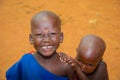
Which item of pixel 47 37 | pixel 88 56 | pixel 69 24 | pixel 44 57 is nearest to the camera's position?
pixel 47 37

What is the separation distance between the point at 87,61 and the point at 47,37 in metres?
0.47

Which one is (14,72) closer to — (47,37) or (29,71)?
(29,71)

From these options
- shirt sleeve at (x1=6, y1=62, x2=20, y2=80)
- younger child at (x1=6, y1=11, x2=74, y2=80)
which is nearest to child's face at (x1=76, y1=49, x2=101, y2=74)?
younger child at (x1=6, y1=11, x2=74, y2=80)

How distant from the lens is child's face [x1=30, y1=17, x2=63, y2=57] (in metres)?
1.79

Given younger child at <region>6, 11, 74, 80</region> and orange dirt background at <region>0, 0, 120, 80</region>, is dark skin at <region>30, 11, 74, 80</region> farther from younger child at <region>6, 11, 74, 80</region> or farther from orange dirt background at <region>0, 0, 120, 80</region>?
orange dirt background at <region>0, 0, 120, 80</region>

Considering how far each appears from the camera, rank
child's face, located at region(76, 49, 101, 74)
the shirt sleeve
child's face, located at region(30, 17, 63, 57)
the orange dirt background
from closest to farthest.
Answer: child's face, located at region(30, 17, 63, 57), the shirt sleeve, child's face, located at region(76, 49, 101, 74), the orange dirt background

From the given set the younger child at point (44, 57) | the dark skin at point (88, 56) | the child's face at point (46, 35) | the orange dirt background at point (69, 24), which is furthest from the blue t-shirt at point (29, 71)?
the orange dirt background at point (69, 24)

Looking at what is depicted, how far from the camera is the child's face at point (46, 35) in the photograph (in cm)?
179

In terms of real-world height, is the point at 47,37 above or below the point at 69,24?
above

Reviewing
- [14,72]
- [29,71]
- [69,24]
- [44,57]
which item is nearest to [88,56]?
[44,57]

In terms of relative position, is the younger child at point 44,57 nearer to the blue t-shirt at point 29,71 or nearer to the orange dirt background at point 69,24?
the blue t-shirt at point 29,71

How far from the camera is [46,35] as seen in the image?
1788 mm

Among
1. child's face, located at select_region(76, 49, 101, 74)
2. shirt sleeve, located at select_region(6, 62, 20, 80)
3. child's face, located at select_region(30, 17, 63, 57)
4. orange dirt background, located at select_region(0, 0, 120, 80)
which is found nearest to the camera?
child's face, located at select_region(30, 17, 63, 57)

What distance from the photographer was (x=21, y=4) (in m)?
4.85
